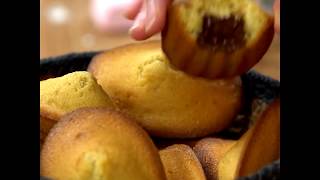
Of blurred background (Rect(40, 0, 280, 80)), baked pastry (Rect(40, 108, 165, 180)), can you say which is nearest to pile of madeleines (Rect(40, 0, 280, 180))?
baked pastry (Rect(40, 108, 165, 180))

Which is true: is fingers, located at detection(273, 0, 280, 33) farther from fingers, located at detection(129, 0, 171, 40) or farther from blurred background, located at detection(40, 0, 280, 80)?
blurred background, located at detection(40, 0, 280, 80)

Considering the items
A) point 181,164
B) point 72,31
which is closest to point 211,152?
point 181,164

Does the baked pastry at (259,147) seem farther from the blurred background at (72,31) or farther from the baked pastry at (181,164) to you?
the blurred background at (72,31)

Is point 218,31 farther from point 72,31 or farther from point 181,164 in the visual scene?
point 72,31
